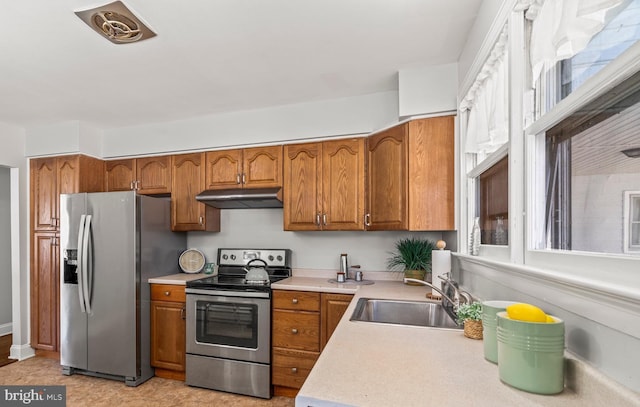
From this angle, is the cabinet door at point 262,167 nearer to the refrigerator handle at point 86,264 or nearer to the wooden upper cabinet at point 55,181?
the refrigerator handle at point 86,264

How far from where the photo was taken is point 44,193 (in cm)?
335

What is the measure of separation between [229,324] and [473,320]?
196 centimetres

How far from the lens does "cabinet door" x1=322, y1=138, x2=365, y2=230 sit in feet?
8.57

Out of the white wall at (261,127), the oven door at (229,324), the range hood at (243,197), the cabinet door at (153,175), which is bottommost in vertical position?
the oven door at (229,324)

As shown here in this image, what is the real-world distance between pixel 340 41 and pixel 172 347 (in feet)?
9.00

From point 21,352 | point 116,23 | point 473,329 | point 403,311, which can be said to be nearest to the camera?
point 473,329

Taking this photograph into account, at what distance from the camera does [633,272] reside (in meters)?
0.63

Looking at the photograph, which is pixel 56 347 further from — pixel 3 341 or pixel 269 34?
pixel 269 34

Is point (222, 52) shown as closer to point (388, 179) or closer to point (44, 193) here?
point (388, 179)

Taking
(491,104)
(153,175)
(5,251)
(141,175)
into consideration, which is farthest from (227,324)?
(5,251)

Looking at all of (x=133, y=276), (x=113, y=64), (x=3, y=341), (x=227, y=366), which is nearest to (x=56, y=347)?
(x=3, y=341)

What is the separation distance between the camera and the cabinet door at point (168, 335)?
2.75 meters

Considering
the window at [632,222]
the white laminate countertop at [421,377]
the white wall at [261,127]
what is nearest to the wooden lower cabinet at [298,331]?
the white laminate countertop at [421,377]

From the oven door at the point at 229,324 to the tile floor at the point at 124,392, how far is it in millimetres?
294
